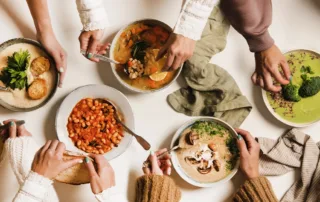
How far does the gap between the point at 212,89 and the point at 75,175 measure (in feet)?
1.90

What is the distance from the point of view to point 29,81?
1.61 m

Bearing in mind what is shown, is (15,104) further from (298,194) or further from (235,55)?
(298,194)

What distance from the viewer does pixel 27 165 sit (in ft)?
5.07

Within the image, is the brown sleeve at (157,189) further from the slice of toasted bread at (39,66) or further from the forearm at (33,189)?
the slice of toasted bread at (39,66)

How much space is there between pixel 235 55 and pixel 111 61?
18.5 inches

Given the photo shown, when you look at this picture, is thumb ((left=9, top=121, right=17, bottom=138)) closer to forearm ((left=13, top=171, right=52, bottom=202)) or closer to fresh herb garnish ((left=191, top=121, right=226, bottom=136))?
forearm ((left=13, top=171, right=52, bottom=202))

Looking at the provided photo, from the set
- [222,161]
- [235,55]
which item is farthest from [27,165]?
[235,55]

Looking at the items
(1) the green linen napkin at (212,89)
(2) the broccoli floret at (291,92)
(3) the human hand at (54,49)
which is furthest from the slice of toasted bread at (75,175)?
(2) the broccoli floret at (291,92)

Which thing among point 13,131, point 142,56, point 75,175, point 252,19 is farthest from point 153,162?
point 252,19

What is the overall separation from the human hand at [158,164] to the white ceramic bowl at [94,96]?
99 millimetres

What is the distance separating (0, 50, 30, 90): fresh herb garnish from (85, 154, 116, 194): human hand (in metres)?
0.35

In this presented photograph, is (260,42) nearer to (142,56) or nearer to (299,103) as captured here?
(299,103)

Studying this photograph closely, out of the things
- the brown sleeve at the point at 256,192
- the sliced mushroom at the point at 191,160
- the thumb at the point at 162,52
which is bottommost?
the brown sleeve at the point at 256,192

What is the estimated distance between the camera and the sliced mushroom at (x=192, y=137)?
5.52ft
